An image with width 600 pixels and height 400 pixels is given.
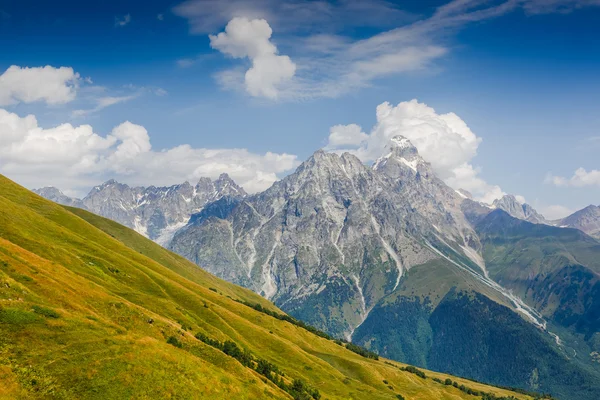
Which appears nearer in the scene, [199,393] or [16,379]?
[16,379]

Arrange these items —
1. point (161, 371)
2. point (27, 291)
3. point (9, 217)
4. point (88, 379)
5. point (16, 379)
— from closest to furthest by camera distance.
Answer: point (16, 379), point (88, 379), point (161, 371), point (27, 291), point (9, 217)

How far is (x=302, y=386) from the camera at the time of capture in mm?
109875

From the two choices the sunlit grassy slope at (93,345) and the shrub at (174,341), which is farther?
the shrub at (174,341)

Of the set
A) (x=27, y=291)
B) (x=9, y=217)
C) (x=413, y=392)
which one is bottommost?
(x=413, y=392)

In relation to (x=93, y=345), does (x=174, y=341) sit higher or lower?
lower

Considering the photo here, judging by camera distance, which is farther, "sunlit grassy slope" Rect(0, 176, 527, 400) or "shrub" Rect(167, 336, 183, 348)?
"shrub" Rect(167, 336, 183, 348)

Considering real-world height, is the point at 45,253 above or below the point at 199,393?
above

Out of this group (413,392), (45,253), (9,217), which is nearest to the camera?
(45,253)

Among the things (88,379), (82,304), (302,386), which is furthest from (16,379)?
(302,386)

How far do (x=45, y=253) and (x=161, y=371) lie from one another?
247ft

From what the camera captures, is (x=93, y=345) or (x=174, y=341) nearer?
(x=93, y=345)

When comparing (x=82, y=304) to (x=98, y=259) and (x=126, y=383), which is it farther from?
(x=98, y=259)

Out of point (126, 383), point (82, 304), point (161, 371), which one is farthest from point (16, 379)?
point (82, 304)

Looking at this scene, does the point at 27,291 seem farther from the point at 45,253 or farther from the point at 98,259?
the point at 98,259
